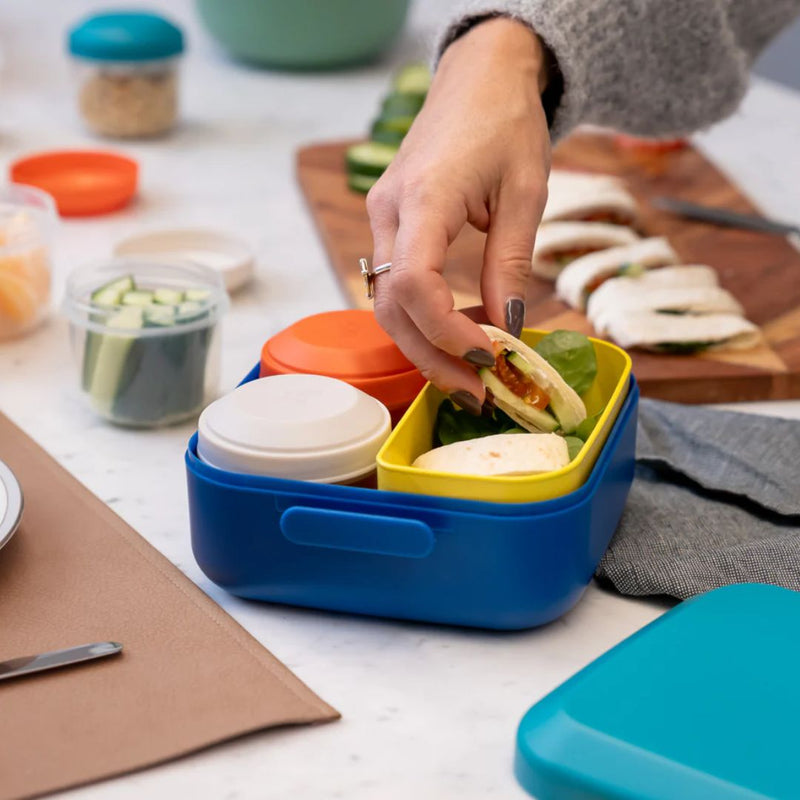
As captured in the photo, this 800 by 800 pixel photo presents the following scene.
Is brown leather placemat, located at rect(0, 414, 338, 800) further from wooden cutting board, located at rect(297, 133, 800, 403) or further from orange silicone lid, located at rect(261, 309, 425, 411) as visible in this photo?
wooden cutting board, located at rect(297, 133, 800, 403)

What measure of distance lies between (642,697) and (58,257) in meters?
1.17

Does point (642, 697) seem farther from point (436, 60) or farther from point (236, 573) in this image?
point (436, 60)

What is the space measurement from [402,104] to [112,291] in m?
0.85

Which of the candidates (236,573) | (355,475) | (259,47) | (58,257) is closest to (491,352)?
Result: (355,475)

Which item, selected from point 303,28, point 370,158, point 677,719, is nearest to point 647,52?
point 370,158

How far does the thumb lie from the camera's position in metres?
1.00

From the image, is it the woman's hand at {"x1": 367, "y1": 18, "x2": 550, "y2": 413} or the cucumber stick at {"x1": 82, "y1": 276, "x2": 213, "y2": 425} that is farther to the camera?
the cucumber stick at {"x1": 82, "y1": 276, "x2": 213, "y2": 425}

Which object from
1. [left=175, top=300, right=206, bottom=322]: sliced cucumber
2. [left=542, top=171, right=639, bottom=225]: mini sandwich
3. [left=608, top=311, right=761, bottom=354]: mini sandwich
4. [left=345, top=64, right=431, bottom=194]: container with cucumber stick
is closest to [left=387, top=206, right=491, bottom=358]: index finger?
[left=175, top=300, right=206, bottom=322]: sliced cucumber

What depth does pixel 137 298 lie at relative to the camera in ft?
4.02

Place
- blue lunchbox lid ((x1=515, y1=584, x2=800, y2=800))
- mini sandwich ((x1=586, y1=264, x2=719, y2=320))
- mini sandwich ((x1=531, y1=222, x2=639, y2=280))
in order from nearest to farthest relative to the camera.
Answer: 1. blue lunchbox lid ((x1=515, y1=584, x2=800, y2=800))
2. mini sandwich ((x1=586, y1=264, x2=719, y2=320))
3. mini sandwich ((x1=531, y1=222, x2=639, y2=280))

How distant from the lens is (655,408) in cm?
123

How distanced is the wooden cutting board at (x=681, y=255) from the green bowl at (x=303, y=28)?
438 millimetres

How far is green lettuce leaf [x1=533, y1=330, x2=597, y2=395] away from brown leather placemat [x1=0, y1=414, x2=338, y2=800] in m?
0.34

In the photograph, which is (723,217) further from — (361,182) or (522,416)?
(522,416)
